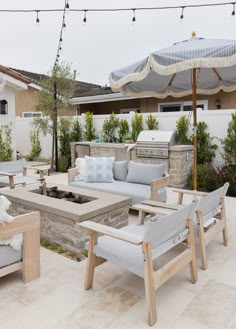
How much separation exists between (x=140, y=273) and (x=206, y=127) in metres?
6.31

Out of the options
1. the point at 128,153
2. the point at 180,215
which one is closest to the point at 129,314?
the point at 180,215

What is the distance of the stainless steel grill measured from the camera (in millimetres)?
7712

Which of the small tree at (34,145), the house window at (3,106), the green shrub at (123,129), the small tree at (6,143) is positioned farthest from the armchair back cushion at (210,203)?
the small tree at (34,145)

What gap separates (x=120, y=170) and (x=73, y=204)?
206 centimetres

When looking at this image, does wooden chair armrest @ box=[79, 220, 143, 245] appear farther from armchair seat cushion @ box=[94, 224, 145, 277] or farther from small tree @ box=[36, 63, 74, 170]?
small tree @ box=[36, 63, 74, 170]

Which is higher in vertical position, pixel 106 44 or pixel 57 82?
pixel 106 44

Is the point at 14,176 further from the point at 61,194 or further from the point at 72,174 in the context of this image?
the point at 61,194

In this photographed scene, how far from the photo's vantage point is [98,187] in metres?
5.33

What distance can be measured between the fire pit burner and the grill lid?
12.4 feet

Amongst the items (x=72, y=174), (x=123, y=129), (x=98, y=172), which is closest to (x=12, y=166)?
(x=72, y=174)

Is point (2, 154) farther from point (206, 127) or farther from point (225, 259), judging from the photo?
point (225, 259)

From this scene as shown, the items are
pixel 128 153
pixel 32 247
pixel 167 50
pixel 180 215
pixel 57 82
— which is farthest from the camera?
pixel 57 82

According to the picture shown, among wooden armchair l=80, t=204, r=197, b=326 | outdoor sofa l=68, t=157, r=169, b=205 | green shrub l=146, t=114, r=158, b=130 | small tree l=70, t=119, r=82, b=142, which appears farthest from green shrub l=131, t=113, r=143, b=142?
wooden armchair l=80, t=204, r=197, b=326

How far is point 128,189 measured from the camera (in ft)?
16.7
